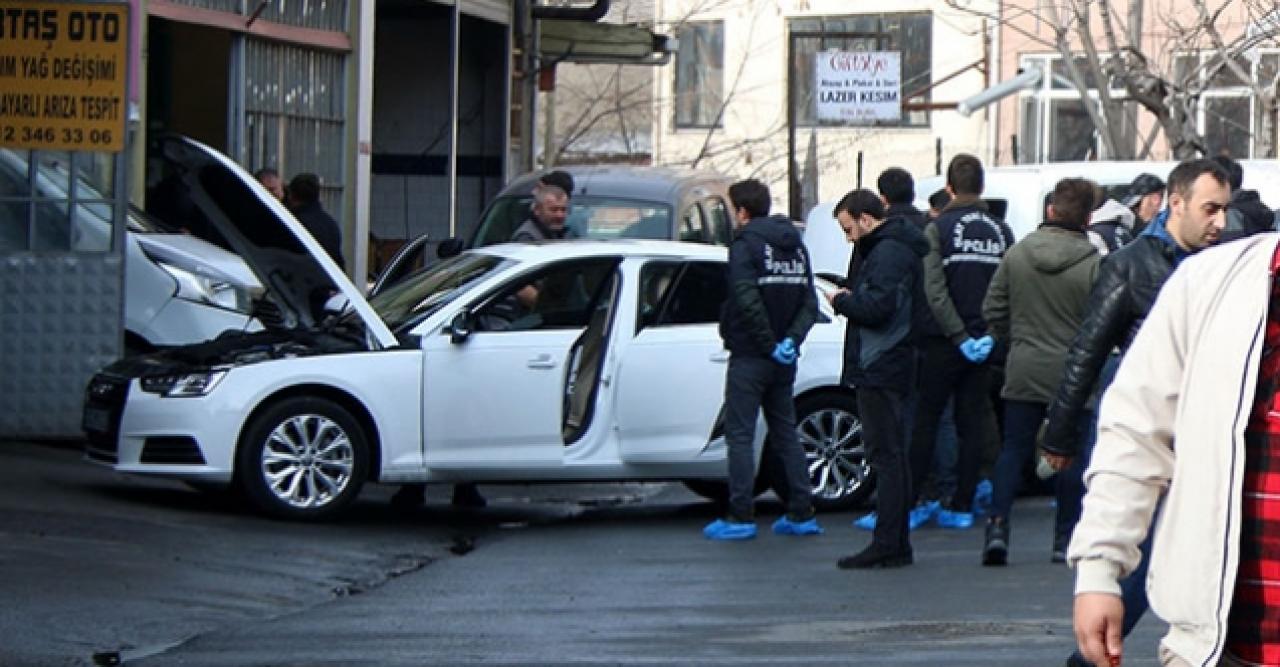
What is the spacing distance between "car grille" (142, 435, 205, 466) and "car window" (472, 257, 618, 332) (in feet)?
5.14

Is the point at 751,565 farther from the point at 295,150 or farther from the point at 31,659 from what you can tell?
the point at 295,150

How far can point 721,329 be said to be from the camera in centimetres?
1235

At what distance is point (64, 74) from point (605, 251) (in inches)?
137

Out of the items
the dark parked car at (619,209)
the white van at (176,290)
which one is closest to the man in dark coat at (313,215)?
the white van at (176,290)

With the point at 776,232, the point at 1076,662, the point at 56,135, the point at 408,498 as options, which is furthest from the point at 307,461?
the point at 1076,662

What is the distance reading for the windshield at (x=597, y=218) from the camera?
18.8m

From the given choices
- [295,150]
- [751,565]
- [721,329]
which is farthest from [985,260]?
[295,150]

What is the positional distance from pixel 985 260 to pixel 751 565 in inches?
83.6

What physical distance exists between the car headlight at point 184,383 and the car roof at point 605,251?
1.74m

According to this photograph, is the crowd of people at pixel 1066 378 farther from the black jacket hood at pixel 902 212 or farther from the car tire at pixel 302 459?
the car tire at pixel 302 459

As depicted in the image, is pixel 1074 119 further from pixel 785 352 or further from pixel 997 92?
pixel 785 352

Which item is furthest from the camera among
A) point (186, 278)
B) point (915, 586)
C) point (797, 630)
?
point (186, 278)

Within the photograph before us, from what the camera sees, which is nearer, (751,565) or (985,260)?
(751,565)

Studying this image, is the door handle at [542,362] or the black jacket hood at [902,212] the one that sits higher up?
the black jacket hood at [902,212]
